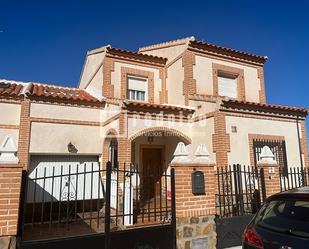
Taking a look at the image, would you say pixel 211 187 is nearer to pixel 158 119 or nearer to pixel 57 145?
pixel 158 119

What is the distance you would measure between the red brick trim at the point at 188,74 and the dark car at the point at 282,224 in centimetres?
1002

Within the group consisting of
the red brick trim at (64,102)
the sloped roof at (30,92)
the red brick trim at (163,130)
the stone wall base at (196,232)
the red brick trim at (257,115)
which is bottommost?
the stone wall base at (196,232)

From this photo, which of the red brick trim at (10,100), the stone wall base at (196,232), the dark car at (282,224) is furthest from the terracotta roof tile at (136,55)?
the dark car at (282,224)

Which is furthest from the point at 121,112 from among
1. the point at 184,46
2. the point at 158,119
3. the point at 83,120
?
the point at 184,46

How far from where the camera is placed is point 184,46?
14953 mm

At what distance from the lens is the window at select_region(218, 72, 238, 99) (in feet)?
50.9

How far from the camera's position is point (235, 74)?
15953mm

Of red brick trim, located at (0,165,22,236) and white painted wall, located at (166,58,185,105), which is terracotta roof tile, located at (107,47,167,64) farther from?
red brick trim, located at (0,165,22,236)

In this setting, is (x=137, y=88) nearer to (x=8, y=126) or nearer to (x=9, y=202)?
(x=8, y=126)

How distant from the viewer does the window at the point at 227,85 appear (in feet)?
50.9

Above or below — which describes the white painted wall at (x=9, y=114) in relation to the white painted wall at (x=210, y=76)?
below

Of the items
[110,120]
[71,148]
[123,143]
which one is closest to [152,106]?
[123,143]

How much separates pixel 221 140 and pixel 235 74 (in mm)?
5911

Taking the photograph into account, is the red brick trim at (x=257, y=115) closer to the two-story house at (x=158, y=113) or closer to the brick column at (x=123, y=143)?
the two-story house at (x=158, y=113)
